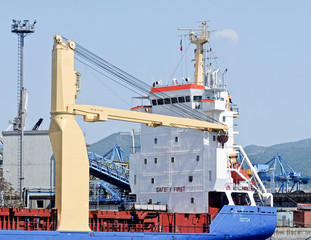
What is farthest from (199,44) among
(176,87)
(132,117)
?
(132,117)

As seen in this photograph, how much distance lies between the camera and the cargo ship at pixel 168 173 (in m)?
35.5

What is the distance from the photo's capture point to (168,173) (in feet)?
147

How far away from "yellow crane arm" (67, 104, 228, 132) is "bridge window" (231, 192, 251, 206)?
14.0 ft

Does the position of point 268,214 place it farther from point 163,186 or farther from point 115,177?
point 115,177

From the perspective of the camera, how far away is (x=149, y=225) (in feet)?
131

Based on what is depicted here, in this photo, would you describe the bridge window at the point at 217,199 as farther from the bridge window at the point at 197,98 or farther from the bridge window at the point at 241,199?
the bridge window at the point at 197,98

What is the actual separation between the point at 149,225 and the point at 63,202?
6.65 meters

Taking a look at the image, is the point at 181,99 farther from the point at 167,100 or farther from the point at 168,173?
the point at 168,173

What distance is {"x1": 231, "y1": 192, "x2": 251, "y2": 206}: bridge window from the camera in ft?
148

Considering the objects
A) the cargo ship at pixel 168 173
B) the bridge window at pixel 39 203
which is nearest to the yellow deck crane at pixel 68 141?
the cargo ship at pixel 168 173

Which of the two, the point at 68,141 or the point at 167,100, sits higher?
the point at 167,100

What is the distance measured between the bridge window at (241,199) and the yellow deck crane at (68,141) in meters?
11.9

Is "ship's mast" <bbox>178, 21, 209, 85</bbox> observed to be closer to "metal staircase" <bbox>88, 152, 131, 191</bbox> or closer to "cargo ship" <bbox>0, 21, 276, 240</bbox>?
"cargo ship" <bbox>0, 21, 276, 240</bbox>

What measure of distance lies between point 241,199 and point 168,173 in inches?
188
